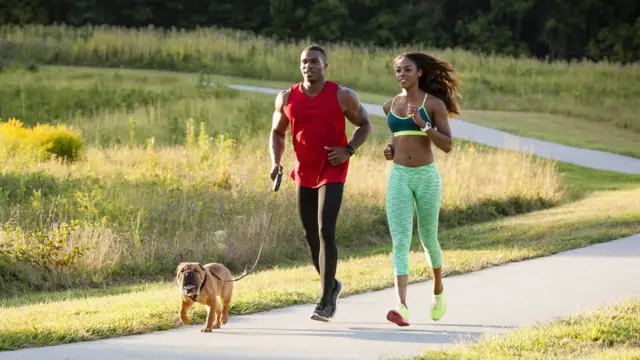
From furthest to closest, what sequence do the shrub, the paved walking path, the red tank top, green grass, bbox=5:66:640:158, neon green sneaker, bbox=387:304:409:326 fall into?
1. green grass, bbox=5:66:640:158
2. the shrub
3. the red tank top
4. neon green sneaker, bbox=387:304:409:326
5. the paved walking path

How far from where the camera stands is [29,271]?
1312 centimetres

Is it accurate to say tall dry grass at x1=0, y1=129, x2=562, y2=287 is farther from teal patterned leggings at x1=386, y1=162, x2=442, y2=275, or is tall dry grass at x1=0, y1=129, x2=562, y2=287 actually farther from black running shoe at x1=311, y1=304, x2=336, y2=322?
teal patterned leggings at x1=386, y1=162, x2=442, y2=275

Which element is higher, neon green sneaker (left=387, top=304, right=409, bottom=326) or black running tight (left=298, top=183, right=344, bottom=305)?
black running tight (left=298, top=183, right=344, bottom=305)

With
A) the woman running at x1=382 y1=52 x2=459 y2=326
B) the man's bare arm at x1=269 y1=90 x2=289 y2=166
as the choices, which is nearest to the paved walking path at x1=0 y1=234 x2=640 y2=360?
the woman running at x1=382 y1=52 x2=459 y2=326

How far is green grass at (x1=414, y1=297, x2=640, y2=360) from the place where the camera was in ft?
25.0

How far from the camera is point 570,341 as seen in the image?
8.08 metres

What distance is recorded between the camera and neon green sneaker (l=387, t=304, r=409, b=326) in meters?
8.57

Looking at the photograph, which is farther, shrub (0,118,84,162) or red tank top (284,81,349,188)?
shrub (0,118,84,162)

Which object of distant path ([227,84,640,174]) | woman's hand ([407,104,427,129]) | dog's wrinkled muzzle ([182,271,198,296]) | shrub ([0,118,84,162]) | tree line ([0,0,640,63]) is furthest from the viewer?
tree line ([0,0,640,63])

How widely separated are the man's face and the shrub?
12263 mm

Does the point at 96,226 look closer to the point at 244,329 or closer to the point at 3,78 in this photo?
the point at 244,329

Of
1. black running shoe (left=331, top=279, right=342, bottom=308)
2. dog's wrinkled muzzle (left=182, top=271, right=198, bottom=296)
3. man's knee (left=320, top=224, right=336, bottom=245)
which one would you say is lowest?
black running shoe (left=331, top=279, right=342, bottom=308)

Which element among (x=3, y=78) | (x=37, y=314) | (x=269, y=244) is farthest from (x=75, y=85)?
(x=37, y=314)

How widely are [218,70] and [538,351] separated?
32101 mm
